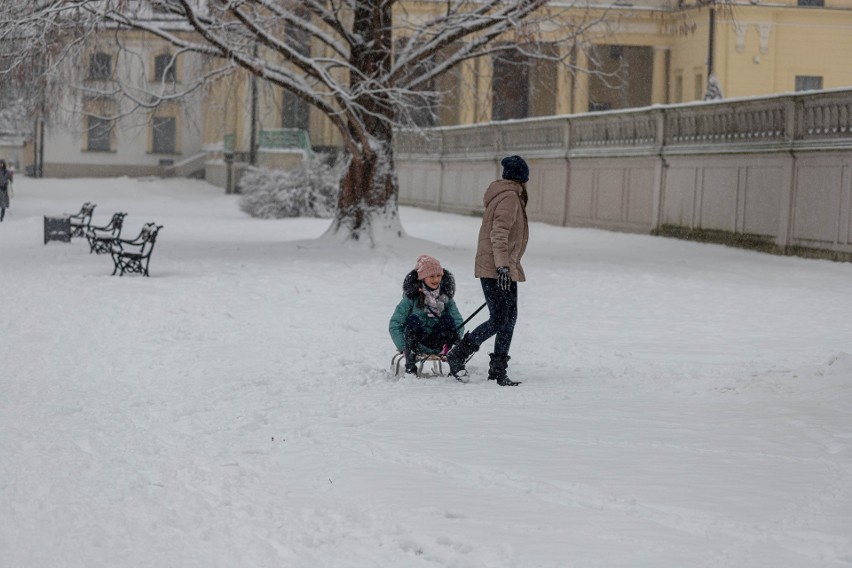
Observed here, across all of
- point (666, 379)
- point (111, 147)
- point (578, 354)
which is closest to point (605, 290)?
point (578, 354)

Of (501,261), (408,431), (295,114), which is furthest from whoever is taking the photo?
(295,114)

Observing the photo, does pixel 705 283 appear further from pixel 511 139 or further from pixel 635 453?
pixel 511 139

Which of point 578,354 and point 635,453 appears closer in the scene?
point 635,453

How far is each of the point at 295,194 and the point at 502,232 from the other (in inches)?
1128

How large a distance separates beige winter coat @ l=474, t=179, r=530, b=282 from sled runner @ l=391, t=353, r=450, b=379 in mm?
738

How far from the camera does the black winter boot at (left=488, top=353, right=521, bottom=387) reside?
10188mm

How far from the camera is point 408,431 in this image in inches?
324

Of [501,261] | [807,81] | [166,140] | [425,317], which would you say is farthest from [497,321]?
[166,140]

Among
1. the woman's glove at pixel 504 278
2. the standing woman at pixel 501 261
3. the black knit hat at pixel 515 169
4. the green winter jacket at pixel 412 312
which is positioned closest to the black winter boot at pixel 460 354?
the standing woman at pixel 501 261

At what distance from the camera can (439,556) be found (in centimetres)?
553

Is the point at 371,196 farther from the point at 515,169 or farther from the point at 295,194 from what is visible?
the point at 295,194

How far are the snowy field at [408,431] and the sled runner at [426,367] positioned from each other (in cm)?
15

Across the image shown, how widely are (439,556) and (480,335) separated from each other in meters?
4.77

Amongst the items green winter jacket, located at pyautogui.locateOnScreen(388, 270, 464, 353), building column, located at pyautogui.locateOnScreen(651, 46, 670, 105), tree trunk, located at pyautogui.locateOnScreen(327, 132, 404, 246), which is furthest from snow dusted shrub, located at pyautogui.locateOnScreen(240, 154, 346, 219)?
green winter jacket, located at pyautogui.locateOnScreen(388, 270, 464, 353)
